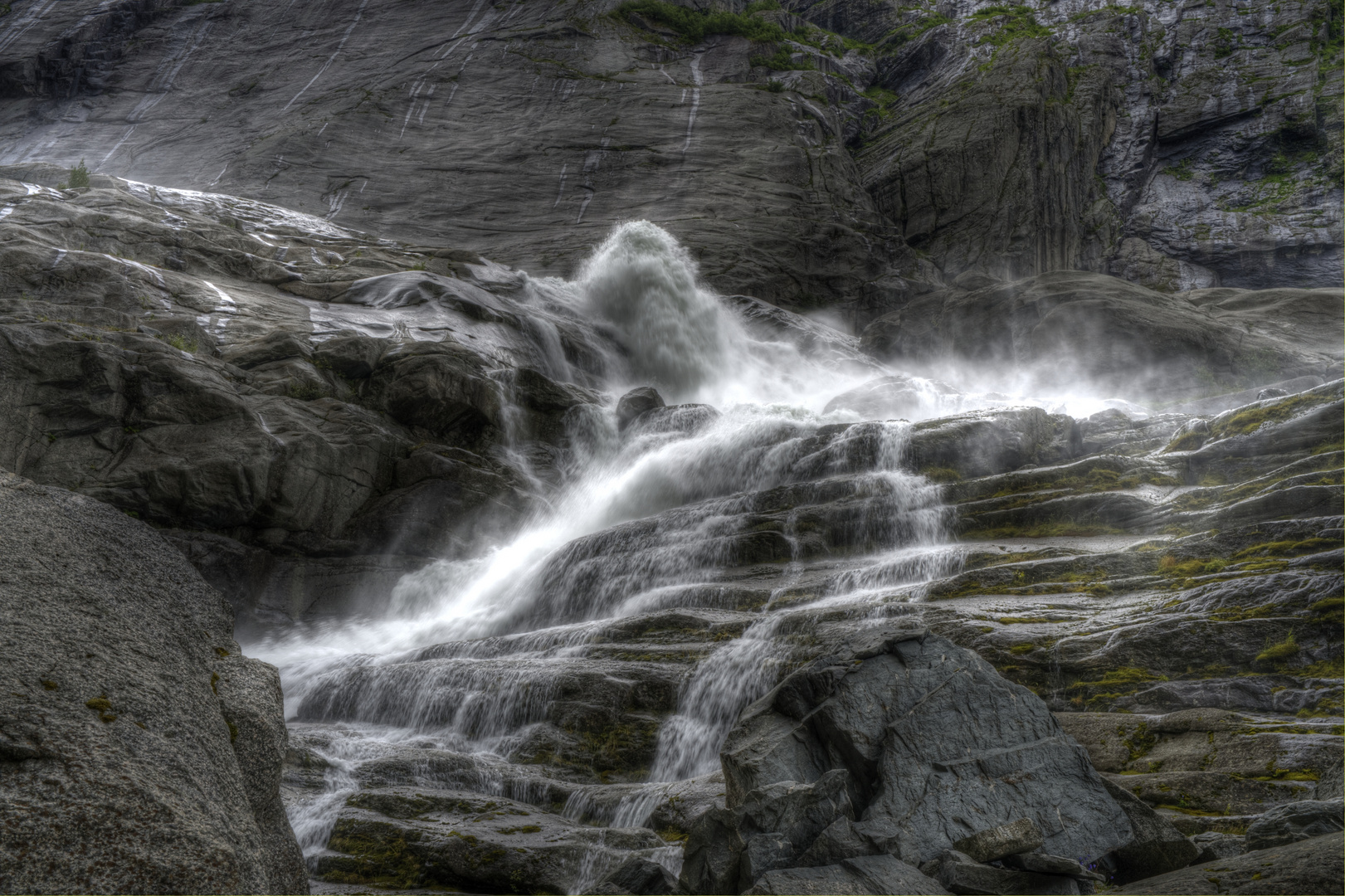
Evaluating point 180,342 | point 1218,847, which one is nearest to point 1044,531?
point 1218,847

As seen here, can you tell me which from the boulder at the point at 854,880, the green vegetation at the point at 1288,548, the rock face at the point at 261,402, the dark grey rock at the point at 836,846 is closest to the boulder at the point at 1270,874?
the boulder at the point at 854,880

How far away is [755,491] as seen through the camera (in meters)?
16.5

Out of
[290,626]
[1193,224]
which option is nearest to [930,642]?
[290,626]

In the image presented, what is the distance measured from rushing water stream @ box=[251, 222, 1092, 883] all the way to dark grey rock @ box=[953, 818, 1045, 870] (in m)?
3.08

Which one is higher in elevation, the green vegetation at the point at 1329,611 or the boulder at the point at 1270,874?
the green vegetation at the point at 1329,611

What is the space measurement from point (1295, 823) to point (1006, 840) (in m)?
1.61

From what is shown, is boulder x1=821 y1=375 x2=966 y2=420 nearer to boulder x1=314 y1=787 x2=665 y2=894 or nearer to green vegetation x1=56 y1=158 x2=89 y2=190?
boulder x1=314 y1=787 x2=665 y2=894

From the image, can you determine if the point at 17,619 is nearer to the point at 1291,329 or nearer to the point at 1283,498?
the point at 1283,498

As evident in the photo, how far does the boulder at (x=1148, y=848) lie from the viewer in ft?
16.6

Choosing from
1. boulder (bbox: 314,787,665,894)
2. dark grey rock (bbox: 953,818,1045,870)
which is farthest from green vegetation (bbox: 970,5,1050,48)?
dark grey rock (bbox: 953,818,1045,870)

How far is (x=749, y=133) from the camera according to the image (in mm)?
43031

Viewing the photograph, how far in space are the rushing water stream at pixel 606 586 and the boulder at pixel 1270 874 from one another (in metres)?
4.09

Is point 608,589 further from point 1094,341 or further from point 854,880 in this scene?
point 1094,341

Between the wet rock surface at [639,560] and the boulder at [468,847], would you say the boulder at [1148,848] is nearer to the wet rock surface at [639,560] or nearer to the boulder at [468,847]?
the wet rock surface at [639,560]
